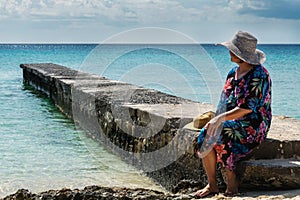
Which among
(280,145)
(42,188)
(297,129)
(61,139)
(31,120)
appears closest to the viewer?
(280,145)

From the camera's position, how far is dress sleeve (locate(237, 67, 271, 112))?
4.32m

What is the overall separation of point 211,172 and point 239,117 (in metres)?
0.50

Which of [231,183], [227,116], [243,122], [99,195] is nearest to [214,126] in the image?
[227,116]

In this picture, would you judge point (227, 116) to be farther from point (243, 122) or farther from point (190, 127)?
point (190, 127)

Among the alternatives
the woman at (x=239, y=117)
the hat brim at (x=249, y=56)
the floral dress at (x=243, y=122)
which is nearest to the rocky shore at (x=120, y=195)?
the woman at (x=239, y=117)

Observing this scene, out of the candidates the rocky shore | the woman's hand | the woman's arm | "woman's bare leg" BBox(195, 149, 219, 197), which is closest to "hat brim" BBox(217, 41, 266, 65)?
the woman's arm

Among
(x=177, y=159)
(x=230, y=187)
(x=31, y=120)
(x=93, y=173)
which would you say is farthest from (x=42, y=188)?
(x=31, y=120)

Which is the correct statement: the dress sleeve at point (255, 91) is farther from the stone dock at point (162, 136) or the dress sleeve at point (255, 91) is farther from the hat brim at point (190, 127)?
the hat brim at point (190, 127)

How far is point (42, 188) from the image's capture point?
6.09 meters

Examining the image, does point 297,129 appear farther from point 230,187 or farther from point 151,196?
point 151,196

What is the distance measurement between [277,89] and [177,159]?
50.6ft

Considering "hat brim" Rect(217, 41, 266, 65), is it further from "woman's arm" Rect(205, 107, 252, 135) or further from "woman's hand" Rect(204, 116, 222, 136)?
"woman's hand" Rect(204, 116, 222, 136)

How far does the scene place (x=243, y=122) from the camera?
14.4 feet

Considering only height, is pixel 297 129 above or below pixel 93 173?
above
